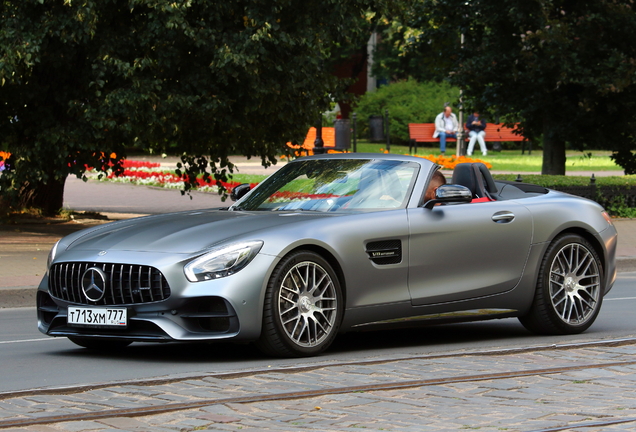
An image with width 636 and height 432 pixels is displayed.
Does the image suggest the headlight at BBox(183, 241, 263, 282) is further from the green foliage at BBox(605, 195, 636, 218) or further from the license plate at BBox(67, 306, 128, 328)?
the green foliage at BBox(605, 195, 636, 218)

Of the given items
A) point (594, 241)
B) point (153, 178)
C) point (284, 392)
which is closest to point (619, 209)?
point (153, 178)

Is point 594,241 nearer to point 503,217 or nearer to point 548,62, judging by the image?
point 503,217

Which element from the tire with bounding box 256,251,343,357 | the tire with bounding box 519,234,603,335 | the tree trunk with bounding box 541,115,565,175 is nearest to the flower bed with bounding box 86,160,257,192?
the tree trunk with bounding box 541,115,565,175

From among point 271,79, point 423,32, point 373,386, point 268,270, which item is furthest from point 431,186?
point 423,32

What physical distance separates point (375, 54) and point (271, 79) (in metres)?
39.9

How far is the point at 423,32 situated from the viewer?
25.2 m

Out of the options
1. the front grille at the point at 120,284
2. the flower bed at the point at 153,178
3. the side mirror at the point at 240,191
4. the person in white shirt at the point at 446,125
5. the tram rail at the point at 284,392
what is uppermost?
the person in white shirt at the point at 446,125

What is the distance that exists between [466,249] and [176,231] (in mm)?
2203

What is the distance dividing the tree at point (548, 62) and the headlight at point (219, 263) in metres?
15.3

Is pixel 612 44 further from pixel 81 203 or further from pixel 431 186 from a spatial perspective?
pixel 431 186

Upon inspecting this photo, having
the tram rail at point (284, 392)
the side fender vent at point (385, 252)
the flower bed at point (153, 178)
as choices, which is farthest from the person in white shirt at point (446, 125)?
the tram rail at point (284, 392)

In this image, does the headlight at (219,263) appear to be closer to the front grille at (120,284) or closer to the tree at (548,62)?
the front grille at (120,284)

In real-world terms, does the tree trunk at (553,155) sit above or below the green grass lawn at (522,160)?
above

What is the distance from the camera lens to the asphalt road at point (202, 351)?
704 centimetres
